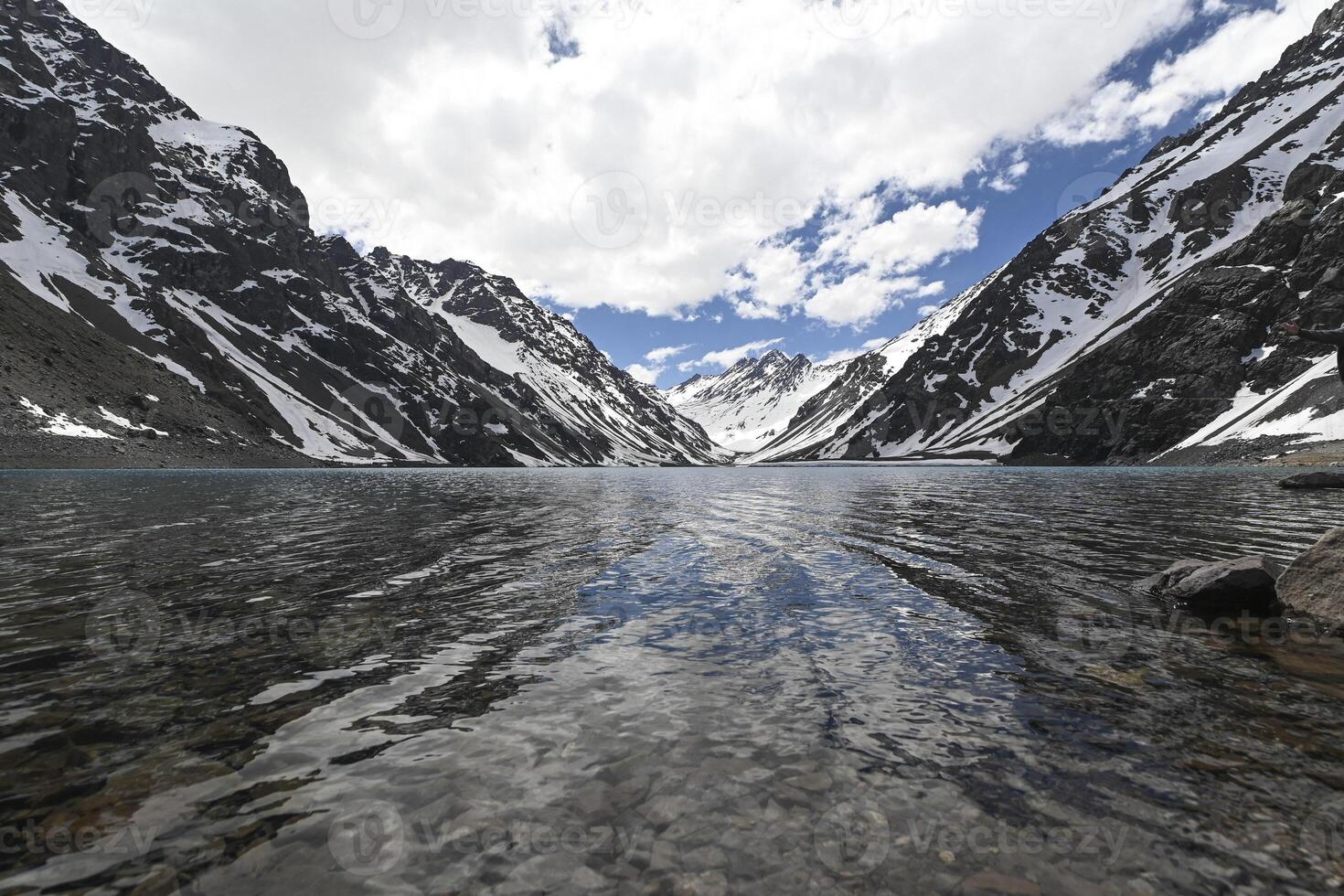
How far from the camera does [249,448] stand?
506ft

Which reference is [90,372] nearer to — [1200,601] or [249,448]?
[249,448]

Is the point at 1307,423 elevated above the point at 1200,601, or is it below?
above

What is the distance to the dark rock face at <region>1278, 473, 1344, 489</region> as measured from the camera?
54938 mm

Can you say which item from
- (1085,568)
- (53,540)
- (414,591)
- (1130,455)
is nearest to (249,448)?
(53,540)

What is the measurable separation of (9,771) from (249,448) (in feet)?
583
